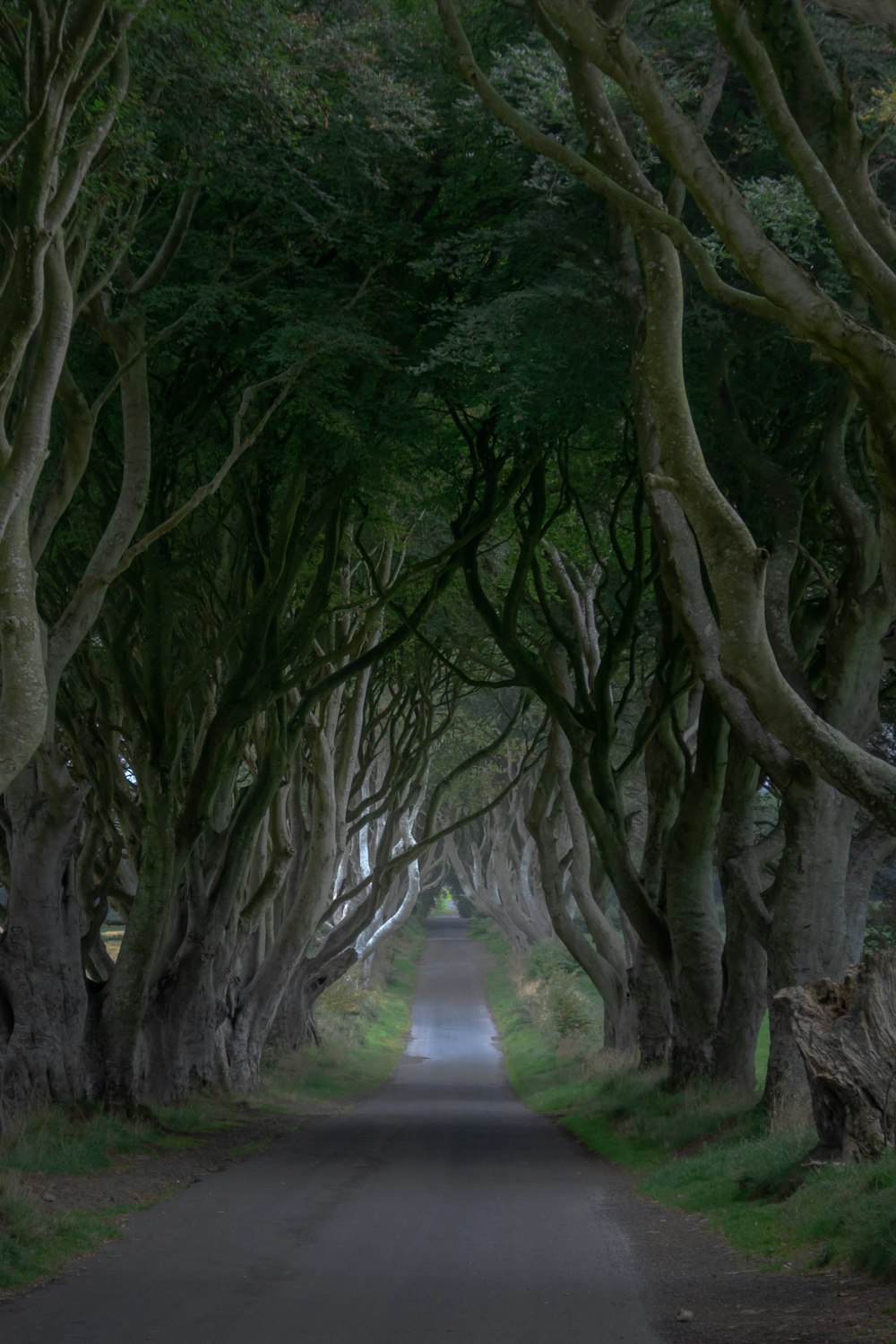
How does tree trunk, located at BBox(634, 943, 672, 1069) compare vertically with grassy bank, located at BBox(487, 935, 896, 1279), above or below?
above

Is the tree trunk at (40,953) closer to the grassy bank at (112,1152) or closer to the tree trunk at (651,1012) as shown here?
the grassy bank at (112,1152)

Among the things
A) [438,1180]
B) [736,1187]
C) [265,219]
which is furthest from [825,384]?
[438,1180]

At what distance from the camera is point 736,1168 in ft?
40.8

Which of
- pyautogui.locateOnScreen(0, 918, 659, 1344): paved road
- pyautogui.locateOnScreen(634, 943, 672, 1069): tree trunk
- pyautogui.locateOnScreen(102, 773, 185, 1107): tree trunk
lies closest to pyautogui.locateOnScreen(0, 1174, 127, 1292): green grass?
pyautogui.locateOnScreen(0, 918, 659, 1344): paved road

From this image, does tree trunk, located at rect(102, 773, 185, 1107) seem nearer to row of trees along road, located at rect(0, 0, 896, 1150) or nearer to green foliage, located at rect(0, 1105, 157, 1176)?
row of trees along road, located at rect(0, 0, 896, 1150)

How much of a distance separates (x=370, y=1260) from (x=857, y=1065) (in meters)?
3.68

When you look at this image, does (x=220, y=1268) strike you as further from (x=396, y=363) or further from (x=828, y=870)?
(x=396, y=363)

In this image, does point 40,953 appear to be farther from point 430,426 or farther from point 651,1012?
point 651,1012

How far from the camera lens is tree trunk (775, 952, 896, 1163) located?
9.87 metres

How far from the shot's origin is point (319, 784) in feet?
80.2

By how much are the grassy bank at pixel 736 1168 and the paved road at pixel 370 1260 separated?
2.62ft

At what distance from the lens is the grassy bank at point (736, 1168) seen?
28.6ft

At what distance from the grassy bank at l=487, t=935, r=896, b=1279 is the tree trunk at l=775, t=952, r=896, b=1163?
0.94 feet

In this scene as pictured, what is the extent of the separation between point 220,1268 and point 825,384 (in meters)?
11.2
